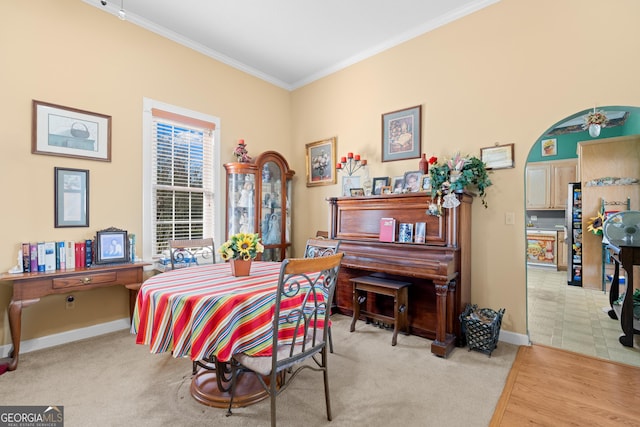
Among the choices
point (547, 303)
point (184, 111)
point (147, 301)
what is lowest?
point (547, 303)

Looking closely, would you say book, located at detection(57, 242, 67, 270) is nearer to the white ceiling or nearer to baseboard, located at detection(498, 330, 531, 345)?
the white ceiling

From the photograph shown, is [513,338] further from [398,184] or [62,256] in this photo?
[62,256]

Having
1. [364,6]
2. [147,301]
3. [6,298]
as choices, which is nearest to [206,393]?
[147,301]

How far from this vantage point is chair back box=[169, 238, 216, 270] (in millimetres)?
2807

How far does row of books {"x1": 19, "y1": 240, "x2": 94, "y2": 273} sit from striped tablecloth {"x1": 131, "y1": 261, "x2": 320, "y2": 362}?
5.15ft

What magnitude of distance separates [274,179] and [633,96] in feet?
12.5

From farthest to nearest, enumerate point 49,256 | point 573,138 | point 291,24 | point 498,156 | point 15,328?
1. point 573,138
2. point 291,24
3. point 498,156
4. point 49,256
5. point 15,328

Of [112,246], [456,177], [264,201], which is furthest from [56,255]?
[456,177]

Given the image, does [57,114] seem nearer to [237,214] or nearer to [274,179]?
[237,214]

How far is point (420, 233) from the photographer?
3.01 metres

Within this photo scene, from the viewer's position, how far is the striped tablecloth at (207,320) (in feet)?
5.03

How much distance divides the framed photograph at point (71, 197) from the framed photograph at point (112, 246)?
0.22m

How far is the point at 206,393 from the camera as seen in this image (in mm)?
1902

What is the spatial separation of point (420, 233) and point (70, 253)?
339 cm
